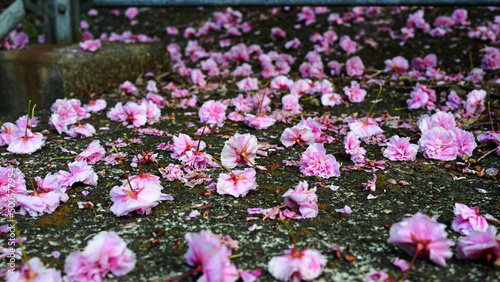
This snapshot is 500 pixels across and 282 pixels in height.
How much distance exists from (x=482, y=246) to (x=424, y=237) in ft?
0.48

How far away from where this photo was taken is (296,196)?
4.64ft

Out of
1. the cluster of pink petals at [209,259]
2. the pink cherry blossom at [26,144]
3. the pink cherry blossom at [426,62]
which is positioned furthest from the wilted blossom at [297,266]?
the pink cherry blossom at [426,62]

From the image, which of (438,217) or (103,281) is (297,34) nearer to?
(438,217)

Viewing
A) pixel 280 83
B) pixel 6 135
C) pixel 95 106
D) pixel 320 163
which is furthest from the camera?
pixel 280 83

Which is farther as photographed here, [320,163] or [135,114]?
[135,114]

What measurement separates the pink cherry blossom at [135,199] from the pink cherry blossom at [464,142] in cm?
138

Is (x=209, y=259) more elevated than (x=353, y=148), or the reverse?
(x=209, y=259)

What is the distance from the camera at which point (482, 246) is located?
110cm

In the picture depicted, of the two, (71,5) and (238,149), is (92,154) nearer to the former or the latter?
(238,149)

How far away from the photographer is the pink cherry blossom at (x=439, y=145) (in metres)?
1.88

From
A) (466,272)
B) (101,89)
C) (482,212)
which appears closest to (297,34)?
(101,89)

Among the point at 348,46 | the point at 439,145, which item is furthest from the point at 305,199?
the point at 348,46

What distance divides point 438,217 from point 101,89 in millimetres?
2726

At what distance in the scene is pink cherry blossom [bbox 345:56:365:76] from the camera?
3.33 meters
